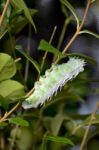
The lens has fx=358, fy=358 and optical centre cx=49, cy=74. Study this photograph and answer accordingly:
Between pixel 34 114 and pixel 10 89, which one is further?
pixel 34 114

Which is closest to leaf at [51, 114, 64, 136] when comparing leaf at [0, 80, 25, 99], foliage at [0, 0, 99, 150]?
foliage at [0, 0, 99, 150]

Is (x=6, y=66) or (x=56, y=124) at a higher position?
(x=6, y=66)

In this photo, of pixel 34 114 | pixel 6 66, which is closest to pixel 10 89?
pixel 6 66

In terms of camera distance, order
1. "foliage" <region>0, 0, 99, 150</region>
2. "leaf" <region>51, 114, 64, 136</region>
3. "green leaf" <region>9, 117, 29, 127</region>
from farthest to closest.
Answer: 1. "leaf" <region>51, 114, 64, 136</region>
2. "foliage" <region>0, 0, 99, 150</region>
3. "green leaf" <region>9, 117, 29, 127</region>

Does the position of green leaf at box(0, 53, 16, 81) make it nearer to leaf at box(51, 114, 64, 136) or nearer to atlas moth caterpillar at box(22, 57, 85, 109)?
atlas moth caterpillar at box(22, 57, 85, 109)

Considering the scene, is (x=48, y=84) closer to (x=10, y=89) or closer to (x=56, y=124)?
(x=10, y=89)

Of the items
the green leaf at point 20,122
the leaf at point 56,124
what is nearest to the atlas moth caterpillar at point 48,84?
the green leaf at point 20,122
